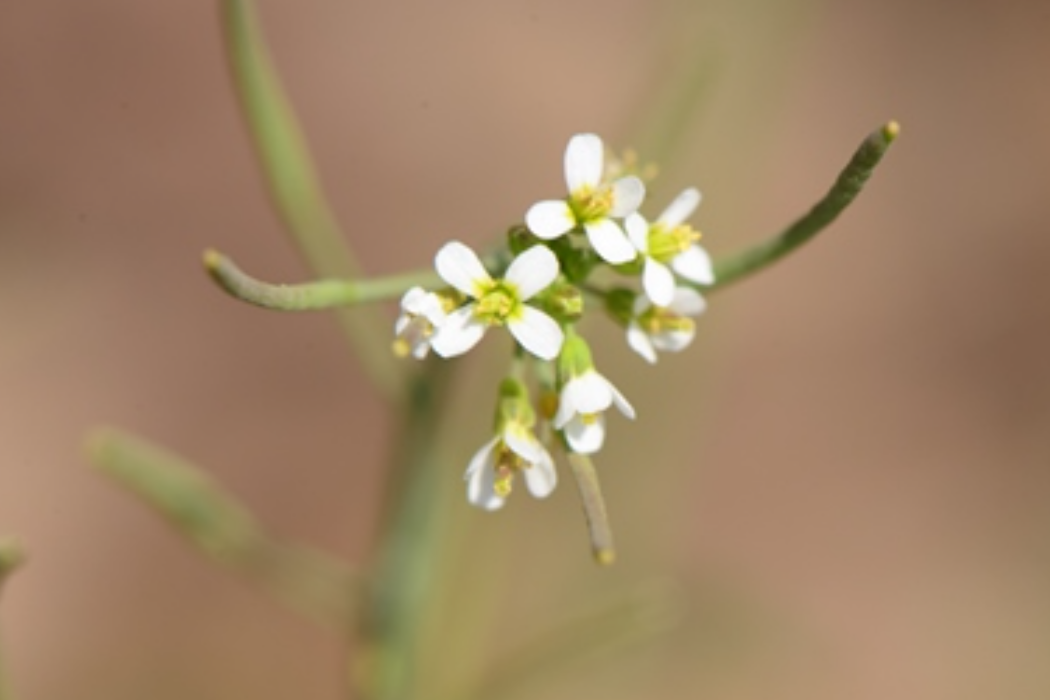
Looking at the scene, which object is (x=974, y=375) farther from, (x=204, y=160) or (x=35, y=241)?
(x=35, y=241)

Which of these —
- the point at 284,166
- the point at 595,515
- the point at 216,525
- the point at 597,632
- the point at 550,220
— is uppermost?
the point at 284,166

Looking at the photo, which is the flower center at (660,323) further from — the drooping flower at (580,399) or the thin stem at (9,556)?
the thin stem at (9,556)

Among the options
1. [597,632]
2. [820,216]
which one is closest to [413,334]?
[820,216]

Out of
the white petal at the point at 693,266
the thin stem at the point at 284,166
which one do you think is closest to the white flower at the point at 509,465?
the white petal at the point at 693,266

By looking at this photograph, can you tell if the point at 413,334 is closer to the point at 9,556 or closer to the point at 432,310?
the point at 432,310

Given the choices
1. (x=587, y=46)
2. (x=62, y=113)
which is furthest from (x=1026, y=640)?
(x=62, y=113)

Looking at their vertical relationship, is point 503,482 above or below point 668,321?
below
